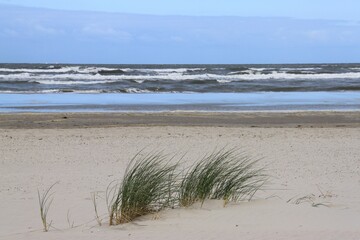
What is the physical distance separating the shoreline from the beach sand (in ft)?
0.09

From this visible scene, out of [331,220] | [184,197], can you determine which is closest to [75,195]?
[184,197]

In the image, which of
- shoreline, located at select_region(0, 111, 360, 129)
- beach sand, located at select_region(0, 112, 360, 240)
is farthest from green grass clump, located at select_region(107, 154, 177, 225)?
shoreline, located at select_region(0, 111, 360, 129)

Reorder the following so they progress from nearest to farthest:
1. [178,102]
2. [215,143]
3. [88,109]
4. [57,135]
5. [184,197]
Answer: [184,197], [215,143], [57,135], [88,109], [178,102]

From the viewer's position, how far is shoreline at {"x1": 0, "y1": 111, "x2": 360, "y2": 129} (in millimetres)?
15906

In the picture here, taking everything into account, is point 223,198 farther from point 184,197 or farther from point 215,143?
point 215,143

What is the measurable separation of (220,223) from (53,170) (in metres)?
4.15

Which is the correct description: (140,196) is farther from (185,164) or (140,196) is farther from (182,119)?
(182,119)

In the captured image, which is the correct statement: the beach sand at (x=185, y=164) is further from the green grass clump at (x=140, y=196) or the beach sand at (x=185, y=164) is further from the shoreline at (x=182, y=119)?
the green grass clump at (x=140, y=196)

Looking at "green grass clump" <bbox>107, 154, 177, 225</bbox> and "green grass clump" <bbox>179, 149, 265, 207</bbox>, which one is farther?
"green grass clump" <bbox>179, 149, 265, 207</bbox>

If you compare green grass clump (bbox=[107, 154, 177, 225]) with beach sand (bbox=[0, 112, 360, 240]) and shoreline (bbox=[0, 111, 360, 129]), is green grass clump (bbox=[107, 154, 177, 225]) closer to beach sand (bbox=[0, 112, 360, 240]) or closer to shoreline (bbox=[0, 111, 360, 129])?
beach sand (bbox=[0, 112, 360, 240])

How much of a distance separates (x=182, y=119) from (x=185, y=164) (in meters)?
7.98

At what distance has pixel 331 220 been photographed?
215 inches

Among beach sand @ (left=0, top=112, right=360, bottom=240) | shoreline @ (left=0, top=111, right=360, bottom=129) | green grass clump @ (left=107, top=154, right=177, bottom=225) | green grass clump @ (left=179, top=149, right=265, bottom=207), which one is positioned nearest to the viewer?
beach sand @ (left=0, top=112, right=360, bottom=240)

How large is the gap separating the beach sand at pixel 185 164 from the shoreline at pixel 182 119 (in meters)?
0.03
